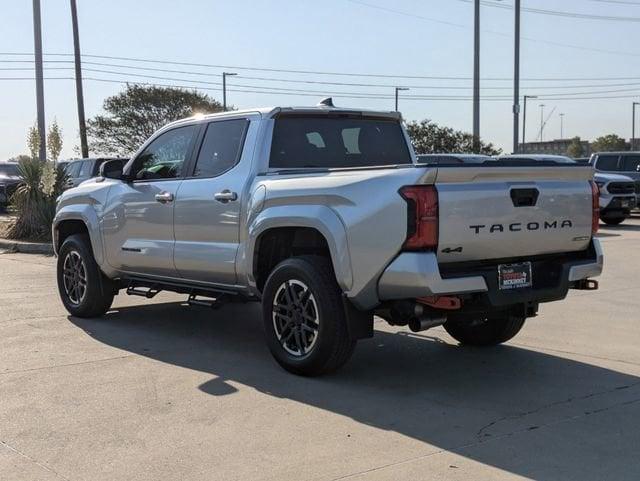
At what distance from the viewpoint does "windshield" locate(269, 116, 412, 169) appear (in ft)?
20.5

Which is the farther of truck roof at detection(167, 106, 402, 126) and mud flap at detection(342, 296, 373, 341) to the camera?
truck roof at detection(167, 106, 402, 126)

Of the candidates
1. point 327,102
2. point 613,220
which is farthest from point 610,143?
point 327,102

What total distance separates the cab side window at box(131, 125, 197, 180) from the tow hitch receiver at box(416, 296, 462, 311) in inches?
116

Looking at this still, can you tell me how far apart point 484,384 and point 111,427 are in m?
2.69

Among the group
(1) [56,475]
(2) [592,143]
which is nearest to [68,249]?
(1) [56,475]

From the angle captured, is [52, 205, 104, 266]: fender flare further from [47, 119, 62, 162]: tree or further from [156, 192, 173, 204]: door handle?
[47, 119, 62, 162]: tree

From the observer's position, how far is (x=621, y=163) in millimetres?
23531

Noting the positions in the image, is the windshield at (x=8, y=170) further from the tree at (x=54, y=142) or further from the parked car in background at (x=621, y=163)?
the parked car in background at (x=621, y=163)

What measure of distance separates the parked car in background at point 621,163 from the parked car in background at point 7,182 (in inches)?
775

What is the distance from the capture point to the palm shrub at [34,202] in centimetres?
1636

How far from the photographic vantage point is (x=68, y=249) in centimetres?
805

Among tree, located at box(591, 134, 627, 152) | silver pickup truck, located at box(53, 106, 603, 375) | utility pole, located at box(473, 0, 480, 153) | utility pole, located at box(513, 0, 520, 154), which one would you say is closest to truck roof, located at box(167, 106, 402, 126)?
silver pickup truck, located at box(53, 106, 603, 375)

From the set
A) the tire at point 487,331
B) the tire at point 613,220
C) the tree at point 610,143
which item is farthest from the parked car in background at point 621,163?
the tree at point 610,143

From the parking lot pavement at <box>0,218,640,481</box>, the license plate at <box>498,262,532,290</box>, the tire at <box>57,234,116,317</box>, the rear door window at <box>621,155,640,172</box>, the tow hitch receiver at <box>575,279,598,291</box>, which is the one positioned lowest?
the parking lot pavement at <box>0,218,640,481</box>
